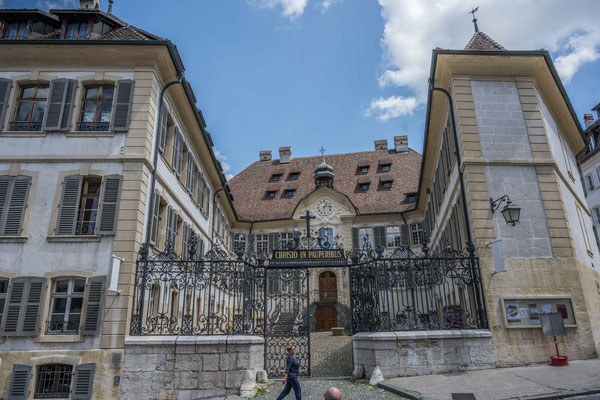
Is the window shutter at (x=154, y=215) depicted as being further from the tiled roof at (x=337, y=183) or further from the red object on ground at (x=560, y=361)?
→ the tiled roof at (x=337, y=183)

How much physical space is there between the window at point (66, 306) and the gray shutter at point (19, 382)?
920 mm

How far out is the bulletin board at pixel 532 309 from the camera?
11.2 metres

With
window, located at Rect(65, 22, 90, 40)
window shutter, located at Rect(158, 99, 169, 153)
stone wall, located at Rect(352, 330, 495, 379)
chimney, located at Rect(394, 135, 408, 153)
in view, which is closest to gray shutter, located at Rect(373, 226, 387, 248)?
chimney, located at Rect(394, 135, 408, 153)

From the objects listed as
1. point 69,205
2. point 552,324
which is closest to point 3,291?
point 69,205

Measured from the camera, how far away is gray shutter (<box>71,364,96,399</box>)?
10.2 metres

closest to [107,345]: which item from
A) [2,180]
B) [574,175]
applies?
[2,180]

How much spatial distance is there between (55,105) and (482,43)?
45.8 ft

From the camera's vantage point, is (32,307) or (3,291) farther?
(3,291)

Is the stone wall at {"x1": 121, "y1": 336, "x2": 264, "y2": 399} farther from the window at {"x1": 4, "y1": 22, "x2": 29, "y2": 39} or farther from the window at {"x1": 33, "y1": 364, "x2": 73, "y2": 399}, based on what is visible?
the window at {"x1": 4, "y1": 22, "x2": 29, "y2": 39}

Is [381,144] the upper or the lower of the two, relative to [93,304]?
upper

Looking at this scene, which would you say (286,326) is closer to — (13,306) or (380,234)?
Answer: (13,306)

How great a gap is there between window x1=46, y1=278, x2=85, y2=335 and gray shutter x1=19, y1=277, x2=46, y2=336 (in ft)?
0.91

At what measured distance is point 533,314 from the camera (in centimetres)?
1138

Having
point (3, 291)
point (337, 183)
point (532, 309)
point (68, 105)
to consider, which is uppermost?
point (337, 183)
